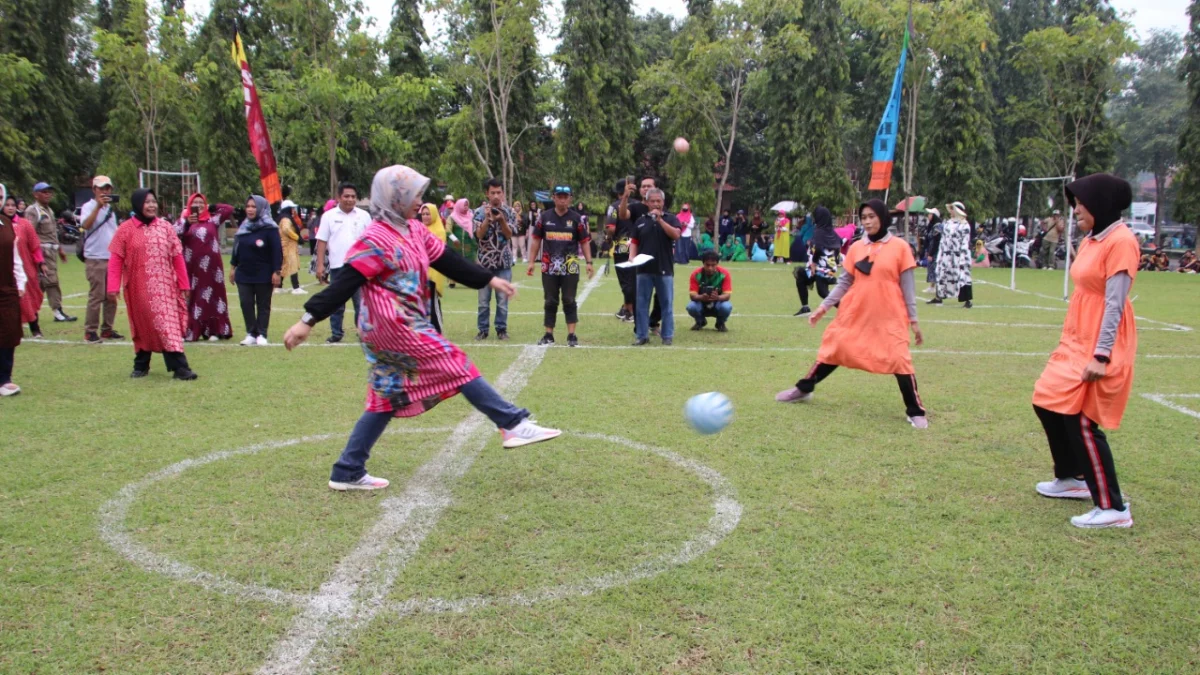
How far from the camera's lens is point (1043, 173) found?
34469 millimetres

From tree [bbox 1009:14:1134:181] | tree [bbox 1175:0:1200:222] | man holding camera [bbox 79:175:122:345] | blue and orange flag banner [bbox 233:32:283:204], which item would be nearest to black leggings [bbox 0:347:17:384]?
man holding camera [bbox 79:175:122:345]

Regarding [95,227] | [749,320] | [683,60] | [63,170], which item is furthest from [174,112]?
[749,320]

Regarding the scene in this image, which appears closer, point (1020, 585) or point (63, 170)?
point (1020, 585)

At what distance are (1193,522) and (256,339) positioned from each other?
31.4ft

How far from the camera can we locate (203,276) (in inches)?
421

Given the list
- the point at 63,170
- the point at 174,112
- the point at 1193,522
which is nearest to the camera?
the point at 1193,522

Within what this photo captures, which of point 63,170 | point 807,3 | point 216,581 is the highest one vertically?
point 807,3

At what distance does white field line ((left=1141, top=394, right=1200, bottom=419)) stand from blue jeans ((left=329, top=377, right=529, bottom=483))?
5752mm

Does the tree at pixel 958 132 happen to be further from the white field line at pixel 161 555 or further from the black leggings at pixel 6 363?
the white field line at pixel 161 555

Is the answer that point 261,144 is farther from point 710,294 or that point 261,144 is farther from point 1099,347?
point 1099,347

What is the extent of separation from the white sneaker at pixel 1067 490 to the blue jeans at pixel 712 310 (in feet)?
23.3

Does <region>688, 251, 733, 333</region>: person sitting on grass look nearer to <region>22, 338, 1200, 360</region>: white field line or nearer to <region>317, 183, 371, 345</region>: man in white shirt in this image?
<region>22, 338, 1200, 360</region>: white field line

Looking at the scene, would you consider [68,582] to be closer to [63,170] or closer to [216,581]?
[216,581]

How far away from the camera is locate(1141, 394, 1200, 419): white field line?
23.1 ft
